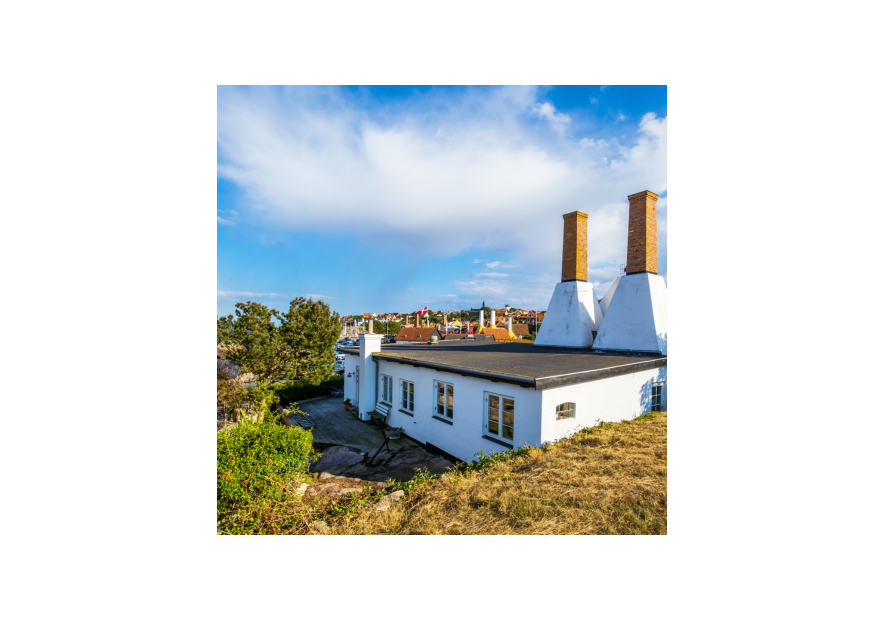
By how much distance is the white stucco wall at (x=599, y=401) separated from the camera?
6043 millimetres

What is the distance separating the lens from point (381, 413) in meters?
10.1

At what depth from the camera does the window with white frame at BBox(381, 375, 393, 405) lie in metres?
10.1

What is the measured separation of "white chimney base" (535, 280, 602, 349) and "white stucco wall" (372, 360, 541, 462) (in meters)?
7.17

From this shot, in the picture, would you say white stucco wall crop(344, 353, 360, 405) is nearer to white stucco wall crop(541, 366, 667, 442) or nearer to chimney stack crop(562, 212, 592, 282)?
white stucco wall crop(541, 366, 667, 442)

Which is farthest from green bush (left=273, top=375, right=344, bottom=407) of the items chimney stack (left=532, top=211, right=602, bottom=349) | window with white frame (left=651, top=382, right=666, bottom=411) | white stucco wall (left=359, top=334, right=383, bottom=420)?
window with white frame (left=651, top=382, right=666, bottom=411)

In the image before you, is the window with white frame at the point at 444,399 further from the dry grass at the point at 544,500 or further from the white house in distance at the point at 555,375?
the dry grass at the point at 544,500

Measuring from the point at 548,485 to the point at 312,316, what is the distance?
40.6ft

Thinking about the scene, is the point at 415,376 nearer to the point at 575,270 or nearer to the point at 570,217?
the point at 575,270

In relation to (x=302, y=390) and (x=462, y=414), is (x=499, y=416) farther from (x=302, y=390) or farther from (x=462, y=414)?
(x=302, y=390)

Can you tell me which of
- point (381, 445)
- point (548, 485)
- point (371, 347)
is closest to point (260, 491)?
point (548, 485)

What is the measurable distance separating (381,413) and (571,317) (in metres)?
8.69

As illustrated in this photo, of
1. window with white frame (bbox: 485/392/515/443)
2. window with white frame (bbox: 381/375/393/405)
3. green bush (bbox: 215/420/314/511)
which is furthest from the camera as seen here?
window with white frame (bbox: 381/375/393/405)

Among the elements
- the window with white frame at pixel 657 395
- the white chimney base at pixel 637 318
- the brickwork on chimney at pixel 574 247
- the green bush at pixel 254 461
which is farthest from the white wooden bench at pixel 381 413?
the brickwork on chimney at pixel 574 247

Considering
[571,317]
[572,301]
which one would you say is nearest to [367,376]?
[571,317]
